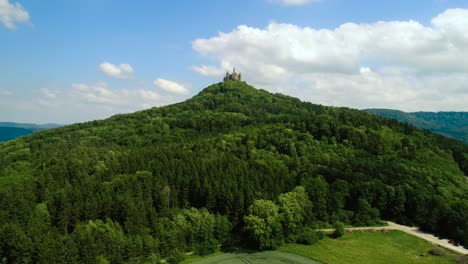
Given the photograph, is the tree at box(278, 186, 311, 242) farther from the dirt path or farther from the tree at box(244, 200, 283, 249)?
the dirt path

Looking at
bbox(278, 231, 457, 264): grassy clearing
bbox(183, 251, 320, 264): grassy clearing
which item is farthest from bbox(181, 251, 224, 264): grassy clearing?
bbox(278, 231, 457, 264): grassy clearing

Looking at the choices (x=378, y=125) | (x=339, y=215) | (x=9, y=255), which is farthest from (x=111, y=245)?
(x=378, y=125)

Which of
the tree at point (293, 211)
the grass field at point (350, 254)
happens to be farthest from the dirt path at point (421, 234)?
the tree at point (293, 211)

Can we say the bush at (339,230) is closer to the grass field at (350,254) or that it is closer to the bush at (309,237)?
the grass field at (350,254)

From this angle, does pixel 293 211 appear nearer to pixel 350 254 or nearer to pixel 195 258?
pixel 350 254

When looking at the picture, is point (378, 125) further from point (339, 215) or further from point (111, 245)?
point (111, 245)

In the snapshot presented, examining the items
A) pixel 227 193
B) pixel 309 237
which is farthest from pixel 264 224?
pixel 227 193
